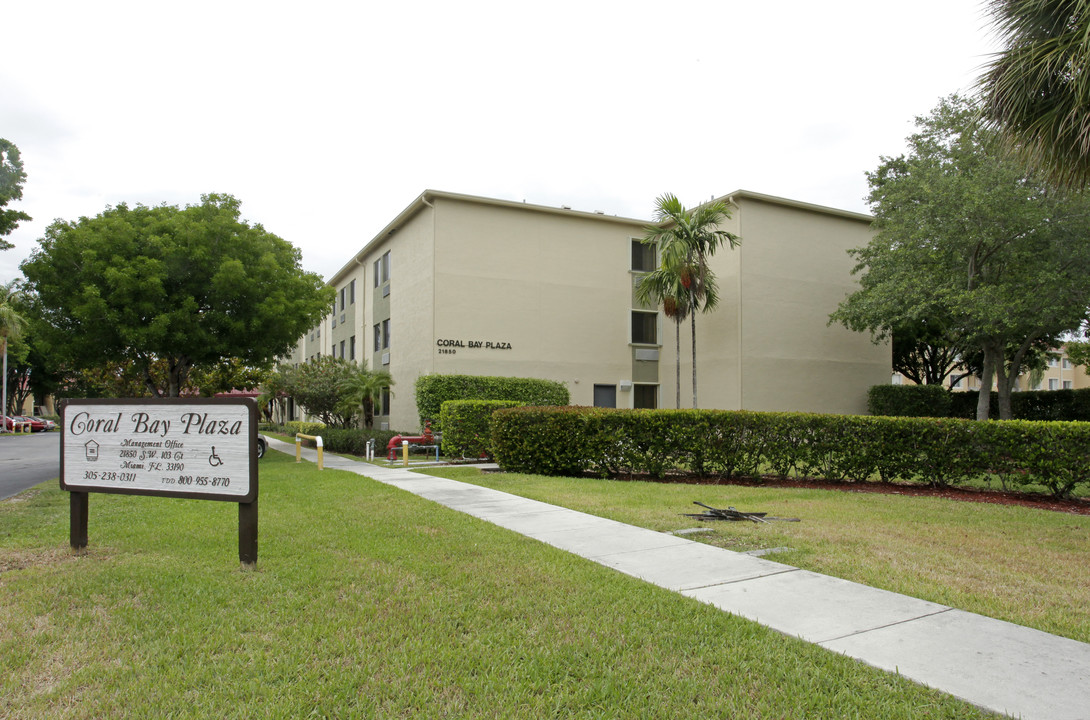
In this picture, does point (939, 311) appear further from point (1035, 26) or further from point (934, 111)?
point (1035, 26)

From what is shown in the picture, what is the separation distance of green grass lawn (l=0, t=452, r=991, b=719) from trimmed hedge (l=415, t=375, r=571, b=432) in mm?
14690

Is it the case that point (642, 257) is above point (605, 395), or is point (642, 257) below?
above

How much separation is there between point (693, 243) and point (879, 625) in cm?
1835

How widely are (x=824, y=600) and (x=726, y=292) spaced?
19.3m

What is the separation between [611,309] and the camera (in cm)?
2559

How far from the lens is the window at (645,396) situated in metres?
26.0

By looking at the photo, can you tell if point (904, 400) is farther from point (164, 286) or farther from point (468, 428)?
point (164, 286)

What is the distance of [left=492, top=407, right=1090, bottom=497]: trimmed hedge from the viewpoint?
37.3ft

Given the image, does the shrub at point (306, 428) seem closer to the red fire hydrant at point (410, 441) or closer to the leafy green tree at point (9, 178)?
the red fire hydrant at point (410, 441)

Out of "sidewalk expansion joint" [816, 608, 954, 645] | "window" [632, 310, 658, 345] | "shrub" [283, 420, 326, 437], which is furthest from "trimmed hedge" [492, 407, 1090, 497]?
"shrub" [283, 420, 326, 437]

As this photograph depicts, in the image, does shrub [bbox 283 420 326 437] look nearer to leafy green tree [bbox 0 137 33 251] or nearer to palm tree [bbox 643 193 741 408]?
leafy green tree [bbox 0 137 33 251]

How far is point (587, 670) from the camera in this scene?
3.61 metres

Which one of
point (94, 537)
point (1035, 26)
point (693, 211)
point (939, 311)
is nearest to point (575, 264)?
point (693, 211)

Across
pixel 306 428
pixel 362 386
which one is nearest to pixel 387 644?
pixel 362 386
